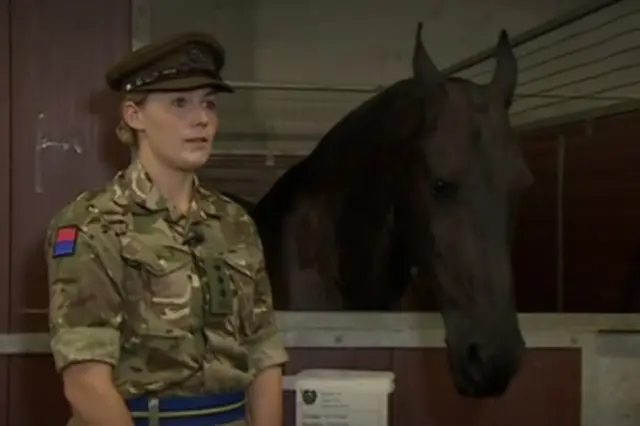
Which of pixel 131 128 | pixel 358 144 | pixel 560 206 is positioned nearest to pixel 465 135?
pixel 358 144

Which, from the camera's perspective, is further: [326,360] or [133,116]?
[326,360]

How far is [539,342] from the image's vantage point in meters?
2.15

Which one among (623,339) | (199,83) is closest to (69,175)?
(199,83)

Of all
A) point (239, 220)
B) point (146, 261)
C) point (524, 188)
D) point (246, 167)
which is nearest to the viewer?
point (146, 261)

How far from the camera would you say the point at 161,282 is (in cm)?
147

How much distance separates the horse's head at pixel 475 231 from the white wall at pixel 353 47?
1.98 feet

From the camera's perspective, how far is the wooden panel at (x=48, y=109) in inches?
79.7

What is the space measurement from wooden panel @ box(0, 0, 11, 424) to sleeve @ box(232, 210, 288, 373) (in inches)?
24.5

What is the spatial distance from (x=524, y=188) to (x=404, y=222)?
25cm

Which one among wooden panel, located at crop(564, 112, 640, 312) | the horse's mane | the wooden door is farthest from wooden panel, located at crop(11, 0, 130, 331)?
wooden panel, located at crop(564, 112, 640, 312)

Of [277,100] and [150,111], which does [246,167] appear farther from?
[150,111]

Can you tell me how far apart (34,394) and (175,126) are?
0.77 meters

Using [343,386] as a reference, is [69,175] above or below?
above

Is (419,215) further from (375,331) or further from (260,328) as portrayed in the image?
(260,328)
